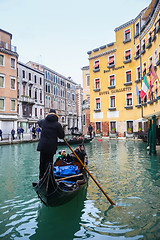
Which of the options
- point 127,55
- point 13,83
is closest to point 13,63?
point 13,83

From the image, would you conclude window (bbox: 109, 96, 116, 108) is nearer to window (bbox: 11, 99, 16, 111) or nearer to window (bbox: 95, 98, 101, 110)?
window (bbox: 95, 98, 101, 110)

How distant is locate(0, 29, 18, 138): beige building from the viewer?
23.4 metres

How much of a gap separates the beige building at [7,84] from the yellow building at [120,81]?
358 inches

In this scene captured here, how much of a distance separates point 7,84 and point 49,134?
2171 centimetres

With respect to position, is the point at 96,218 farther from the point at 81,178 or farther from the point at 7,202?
the point at 7,202

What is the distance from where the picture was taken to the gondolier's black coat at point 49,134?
12.9 ft

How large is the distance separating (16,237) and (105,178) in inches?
140

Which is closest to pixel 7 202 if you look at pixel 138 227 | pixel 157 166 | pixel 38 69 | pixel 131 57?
pixel 138 227

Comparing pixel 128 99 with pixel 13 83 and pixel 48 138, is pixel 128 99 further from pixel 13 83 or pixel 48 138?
pixel 48 138

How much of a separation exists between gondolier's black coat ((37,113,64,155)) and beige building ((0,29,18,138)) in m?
20.2

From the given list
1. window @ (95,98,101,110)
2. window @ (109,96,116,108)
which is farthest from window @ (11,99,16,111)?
window @ (109,96,116,108)

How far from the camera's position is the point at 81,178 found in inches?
204

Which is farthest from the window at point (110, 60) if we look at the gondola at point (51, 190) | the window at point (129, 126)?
the gondola at point (51, 190)

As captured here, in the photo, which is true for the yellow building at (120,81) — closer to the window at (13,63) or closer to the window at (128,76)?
the window at (128,76)
